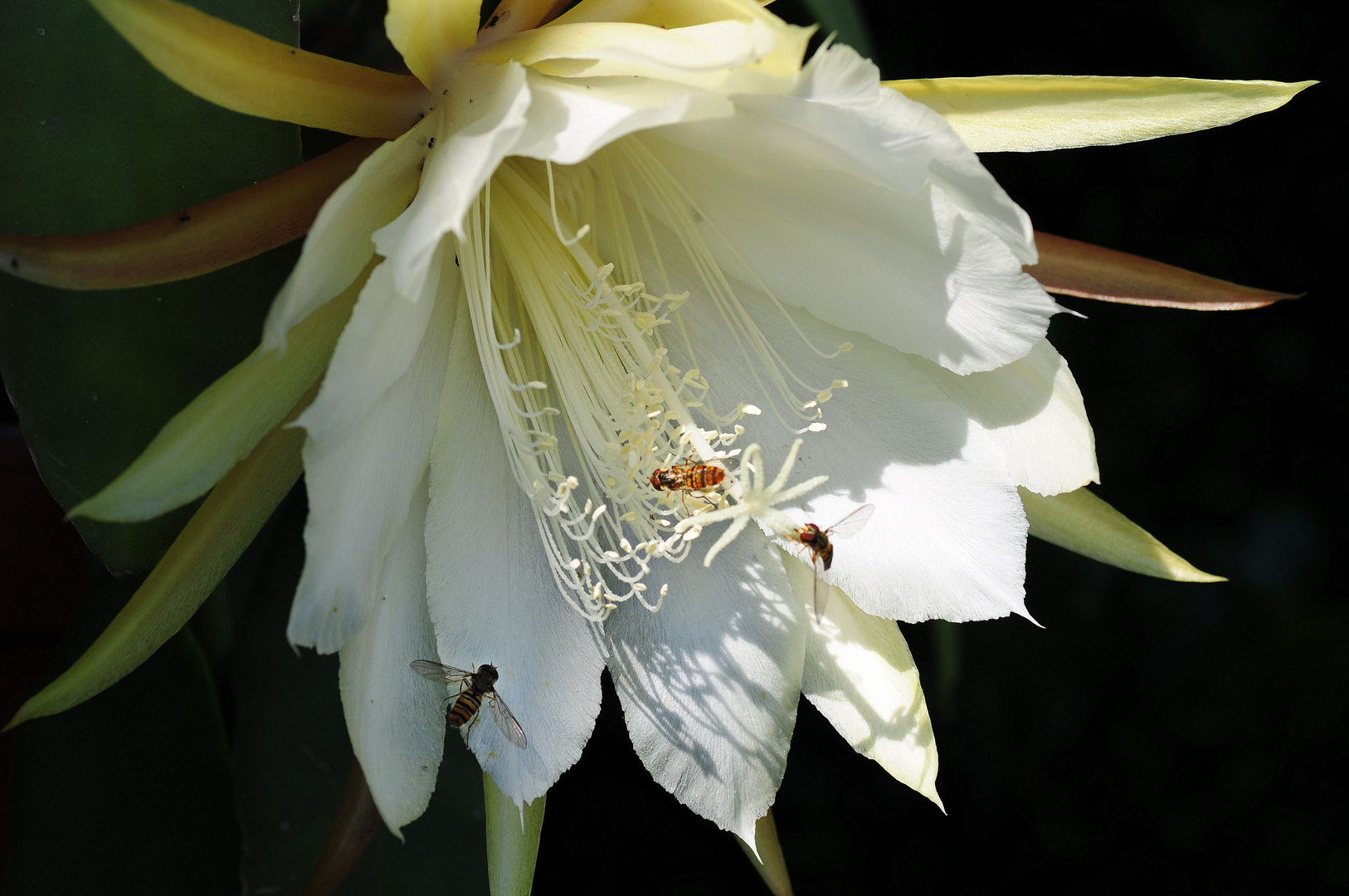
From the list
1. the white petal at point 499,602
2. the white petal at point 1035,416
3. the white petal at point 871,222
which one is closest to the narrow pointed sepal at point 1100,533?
the white petal at point 1035,416

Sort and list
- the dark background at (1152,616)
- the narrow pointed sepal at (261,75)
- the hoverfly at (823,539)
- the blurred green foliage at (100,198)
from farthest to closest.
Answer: the dark background at (1152,616) < the hoverfly at (823,539) < the blurred green foliage at (100,198) < the narrow pointed sepal at (261,75)

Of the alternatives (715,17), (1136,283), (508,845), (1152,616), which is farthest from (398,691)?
(1152,616)

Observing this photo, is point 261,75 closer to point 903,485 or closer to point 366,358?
point 366,358

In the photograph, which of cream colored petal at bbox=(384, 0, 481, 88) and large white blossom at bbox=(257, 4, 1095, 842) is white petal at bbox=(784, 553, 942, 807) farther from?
cream colored petal at bbox=(384, 0, 481, 88)

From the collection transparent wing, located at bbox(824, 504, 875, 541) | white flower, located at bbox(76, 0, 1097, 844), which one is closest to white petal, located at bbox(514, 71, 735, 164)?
white flower, located at bbox(76, 0, 1097, 844)

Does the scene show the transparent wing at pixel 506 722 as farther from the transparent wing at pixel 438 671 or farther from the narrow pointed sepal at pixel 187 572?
the narrow pointed sepal at pixel 187 572

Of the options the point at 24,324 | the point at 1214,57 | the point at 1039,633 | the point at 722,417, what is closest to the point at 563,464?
the point at 722,417
